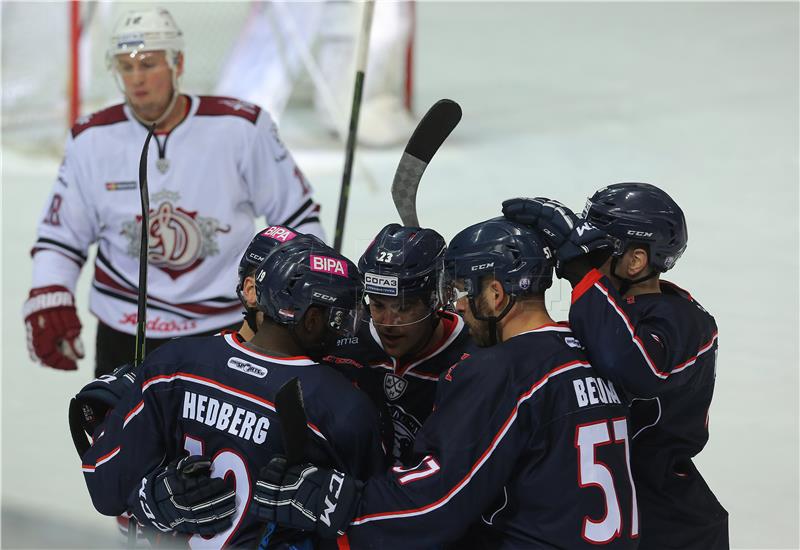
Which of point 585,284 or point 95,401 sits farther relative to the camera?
point 95,401

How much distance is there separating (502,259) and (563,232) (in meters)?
0.14

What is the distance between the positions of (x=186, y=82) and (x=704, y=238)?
4.35 meters

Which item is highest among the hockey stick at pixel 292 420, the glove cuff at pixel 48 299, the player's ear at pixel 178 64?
the player's ear at pixel 178 64

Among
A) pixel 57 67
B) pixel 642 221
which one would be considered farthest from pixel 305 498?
pixel 57 67

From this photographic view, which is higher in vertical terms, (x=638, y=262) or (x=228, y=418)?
(x=638, y=262)

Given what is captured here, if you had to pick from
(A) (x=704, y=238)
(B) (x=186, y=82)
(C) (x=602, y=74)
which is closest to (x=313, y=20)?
(B) (x=186, y=82)

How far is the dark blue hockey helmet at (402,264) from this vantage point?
208 cm

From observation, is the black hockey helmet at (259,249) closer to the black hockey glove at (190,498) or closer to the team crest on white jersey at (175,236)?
the black hockey glove at (190,498)

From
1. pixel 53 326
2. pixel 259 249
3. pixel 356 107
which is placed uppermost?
pixel 356 107

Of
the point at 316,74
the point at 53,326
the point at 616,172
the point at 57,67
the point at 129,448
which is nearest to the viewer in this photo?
the point at 129,448

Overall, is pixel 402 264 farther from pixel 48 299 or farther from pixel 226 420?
pixel 48 299

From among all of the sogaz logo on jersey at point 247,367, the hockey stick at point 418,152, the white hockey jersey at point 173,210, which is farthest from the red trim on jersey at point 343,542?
the white hockey jersey at point 173,210

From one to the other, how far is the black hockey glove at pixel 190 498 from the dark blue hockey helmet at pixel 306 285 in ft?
0.94

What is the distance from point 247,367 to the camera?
197cm
